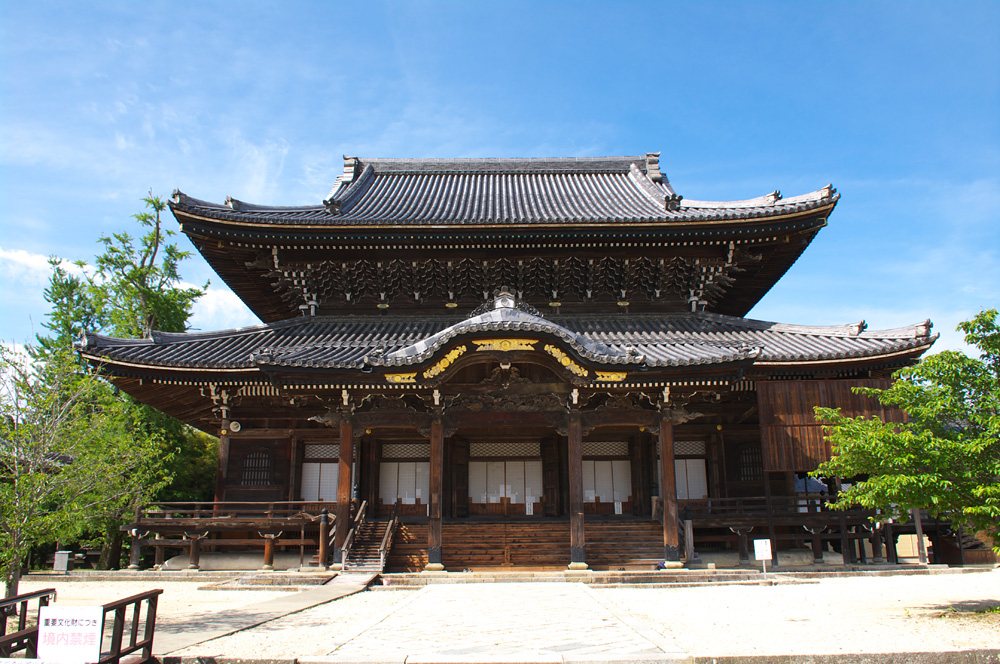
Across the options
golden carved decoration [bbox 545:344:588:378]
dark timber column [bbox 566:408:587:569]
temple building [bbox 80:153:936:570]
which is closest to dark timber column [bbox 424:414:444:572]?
temple building [bbox 80:153:936:570]

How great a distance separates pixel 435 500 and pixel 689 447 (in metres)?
7.52

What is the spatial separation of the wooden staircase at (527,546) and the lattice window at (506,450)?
8.30 ft

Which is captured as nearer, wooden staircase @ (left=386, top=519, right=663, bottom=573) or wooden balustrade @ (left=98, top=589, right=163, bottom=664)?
wooden balustrade @ (left=98, top=589, right=163, bottom=664)

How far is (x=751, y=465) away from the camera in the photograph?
16.9 metres

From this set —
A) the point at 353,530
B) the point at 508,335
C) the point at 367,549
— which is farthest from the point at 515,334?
the point at 367,549

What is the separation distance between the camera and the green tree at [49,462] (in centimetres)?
802

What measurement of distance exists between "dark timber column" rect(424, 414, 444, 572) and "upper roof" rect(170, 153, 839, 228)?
557 cm

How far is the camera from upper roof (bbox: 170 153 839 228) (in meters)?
16.5

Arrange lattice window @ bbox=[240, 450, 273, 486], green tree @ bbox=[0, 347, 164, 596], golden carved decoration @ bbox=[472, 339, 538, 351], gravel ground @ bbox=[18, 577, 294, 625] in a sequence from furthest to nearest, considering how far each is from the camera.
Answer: lattice window @ bbox=[240, 450, 273, 486]
golden carved decoration @ bbox=[472, 339, 538, 351]
gravel ground @ bbox=[18, 577, 294, 625]
green tree @ bbox=[0, 347, 164, 596]

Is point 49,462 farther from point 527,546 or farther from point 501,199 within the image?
point 501,199

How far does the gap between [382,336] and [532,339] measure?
498 cm

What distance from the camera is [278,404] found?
1656cm

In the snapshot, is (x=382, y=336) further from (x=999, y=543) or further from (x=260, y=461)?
(x=999, y=543)

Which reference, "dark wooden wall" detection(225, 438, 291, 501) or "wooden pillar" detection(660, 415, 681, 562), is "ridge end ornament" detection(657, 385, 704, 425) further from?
"dark wooden wall" detection(225, 438, 291, 501)
